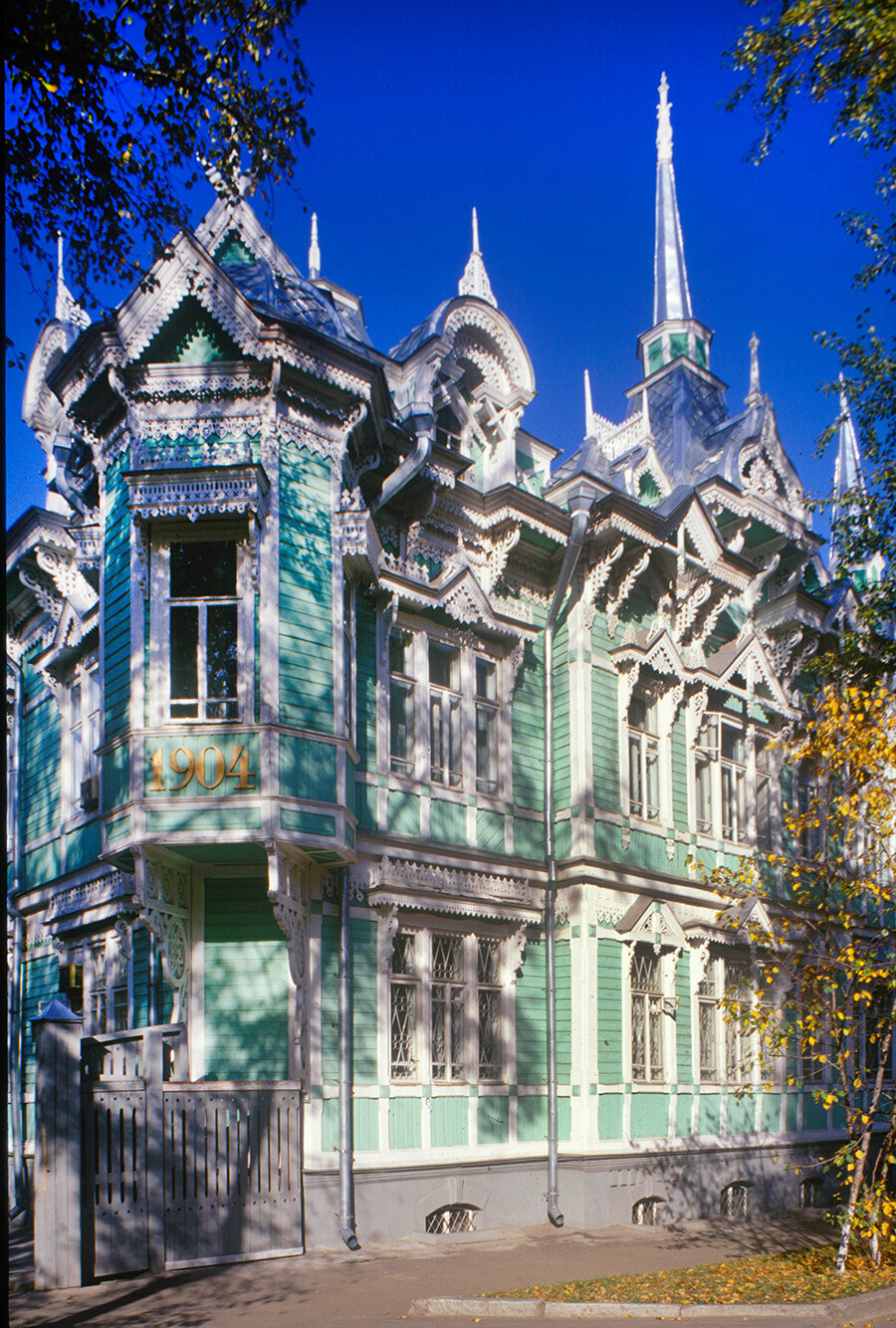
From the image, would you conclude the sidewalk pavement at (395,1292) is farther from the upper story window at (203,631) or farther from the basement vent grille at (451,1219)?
the upper story window at (203,631)

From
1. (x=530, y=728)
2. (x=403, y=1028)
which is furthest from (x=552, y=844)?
(x=403, y=1028)

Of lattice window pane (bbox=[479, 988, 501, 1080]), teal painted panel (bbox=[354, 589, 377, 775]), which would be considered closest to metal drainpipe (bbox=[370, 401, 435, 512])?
teal painted panel (bbox=[354, 589, 377, 775])

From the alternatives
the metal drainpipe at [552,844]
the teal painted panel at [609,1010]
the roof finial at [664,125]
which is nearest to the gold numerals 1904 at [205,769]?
the metal drainpipe at [552,844]

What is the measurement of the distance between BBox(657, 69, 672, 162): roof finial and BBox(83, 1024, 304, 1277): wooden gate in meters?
22.3

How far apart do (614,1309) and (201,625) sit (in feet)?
25.2

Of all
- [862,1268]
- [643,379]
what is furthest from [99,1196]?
[643,379]

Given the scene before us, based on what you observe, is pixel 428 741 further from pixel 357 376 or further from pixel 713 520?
pixel 713 520


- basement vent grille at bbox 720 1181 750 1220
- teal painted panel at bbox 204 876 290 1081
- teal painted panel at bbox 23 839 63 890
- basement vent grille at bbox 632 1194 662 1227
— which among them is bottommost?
basement vent grille at bbox 720 1181 750 1220

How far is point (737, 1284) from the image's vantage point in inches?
414

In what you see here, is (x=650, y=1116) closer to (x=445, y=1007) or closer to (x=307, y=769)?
(x=445, y=1007)

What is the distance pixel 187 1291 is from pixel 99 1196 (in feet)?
3.62

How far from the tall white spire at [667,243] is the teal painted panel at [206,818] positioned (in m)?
16.0

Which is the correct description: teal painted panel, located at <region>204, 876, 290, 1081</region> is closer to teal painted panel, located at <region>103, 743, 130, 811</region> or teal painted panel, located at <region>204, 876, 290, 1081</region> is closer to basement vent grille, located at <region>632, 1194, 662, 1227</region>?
teal painted panel, located at <region>103, 743, 130, 811</region>

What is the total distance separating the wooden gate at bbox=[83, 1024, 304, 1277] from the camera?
1027cm
